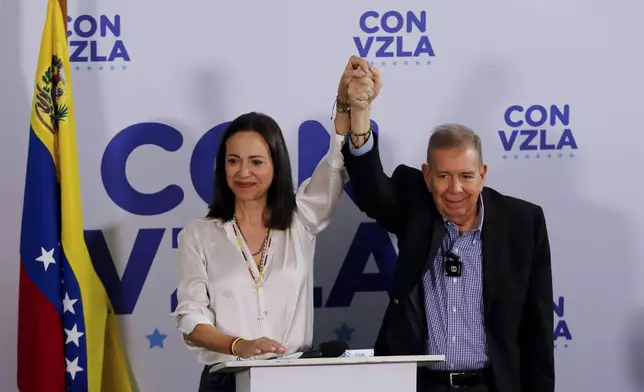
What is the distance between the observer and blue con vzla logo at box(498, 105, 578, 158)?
3.78 metres

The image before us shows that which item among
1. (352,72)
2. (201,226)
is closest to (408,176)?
(352,72)

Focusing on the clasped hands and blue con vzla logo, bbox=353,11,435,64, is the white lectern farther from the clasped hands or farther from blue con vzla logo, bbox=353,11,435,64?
blue con vzla logo, bbox=353,11,435,64

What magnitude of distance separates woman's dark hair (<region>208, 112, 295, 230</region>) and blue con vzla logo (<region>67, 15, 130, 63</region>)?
76 centimetres

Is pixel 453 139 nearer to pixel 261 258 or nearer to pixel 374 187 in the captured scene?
pixel 374 187

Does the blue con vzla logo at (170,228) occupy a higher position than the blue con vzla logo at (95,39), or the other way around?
the blue con vzla logo at (95,39)

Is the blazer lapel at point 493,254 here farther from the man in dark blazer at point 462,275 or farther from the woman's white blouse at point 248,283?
→ the woman's white blouse at point 248,283

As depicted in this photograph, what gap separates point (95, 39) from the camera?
3627 mm

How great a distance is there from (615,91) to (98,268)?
87.5 inches

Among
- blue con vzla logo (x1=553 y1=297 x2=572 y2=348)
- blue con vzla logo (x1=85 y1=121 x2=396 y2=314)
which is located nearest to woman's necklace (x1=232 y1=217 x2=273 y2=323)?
blue con vzla logo (x1=85 y1=121 x2=396 y2=314)

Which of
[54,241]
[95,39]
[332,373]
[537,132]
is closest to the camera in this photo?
[332,373]

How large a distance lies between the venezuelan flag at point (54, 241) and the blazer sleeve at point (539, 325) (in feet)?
5.20

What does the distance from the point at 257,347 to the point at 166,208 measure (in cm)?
115

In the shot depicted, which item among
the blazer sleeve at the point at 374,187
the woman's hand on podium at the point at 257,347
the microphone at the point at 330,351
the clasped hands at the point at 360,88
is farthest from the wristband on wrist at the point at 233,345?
the clasped hands at the point at 360,88

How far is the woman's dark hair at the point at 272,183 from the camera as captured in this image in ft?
10.2
